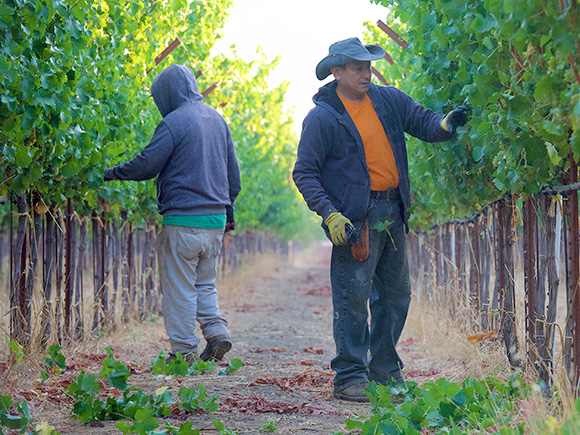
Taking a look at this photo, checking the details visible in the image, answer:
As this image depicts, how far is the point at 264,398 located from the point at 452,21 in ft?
8.18

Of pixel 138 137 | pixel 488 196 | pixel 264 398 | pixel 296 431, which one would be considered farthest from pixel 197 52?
pixel 296 431

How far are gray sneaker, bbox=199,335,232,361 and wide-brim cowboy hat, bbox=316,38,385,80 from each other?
230 centimetres

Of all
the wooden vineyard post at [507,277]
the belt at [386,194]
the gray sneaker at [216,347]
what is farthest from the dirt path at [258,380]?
the belt at [386,194]

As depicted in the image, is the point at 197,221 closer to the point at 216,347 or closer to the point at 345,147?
the point at 216,347

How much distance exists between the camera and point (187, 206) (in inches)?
212

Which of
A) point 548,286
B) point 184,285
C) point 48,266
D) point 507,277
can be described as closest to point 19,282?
point 48,266

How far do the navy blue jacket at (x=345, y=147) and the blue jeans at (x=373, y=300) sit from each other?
5.7 inches

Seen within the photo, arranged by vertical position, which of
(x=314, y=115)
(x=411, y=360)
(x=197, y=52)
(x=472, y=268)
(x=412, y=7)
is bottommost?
(x=411, y=360)

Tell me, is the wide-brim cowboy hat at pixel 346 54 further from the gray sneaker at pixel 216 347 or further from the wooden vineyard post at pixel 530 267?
the gray sneaker at pixel 216 347

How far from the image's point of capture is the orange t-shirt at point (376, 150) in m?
4.31

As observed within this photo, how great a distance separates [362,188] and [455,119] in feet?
2.30

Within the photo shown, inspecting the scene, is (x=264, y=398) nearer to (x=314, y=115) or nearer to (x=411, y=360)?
(x=314, y=115)

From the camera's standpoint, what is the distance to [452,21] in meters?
3.98

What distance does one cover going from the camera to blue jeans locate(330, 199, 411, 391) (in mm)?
4262
